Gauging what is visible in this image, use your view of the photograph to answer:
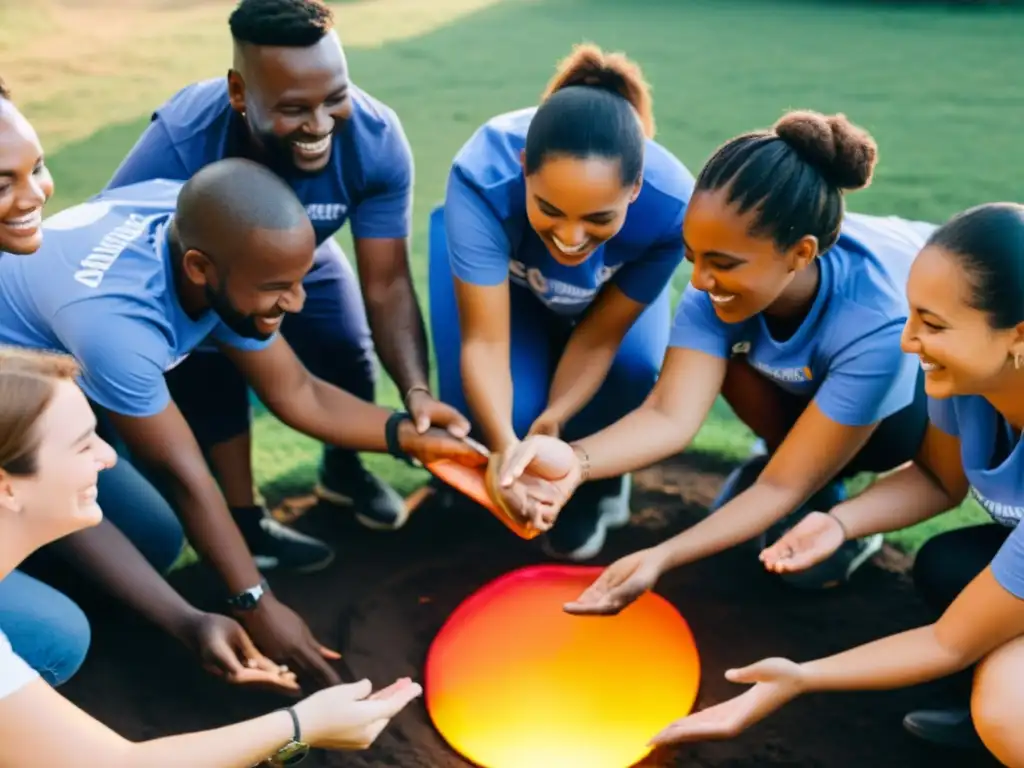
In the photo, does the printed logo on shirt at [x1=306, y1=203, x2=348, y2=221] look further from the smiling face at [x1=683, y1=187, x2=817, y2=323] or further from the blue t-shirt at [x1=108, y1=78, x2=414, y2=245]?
the smiling face at [x1=683, y1=187, x2=817, y2=323]

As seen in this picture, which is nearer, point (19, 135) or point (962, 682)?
point (19, 135)

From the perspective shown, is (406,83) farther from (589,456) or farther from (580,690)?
(580,690)

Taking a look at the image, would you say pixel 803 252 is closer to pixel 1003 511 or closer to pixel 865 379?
pixel 865 379

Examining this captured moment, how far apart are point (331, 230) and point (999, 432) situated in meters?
1.40

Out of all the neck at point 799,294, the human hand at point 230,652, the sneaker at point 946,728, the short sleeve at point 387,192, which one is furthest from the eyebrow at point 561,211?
the sneaker at point 946,728

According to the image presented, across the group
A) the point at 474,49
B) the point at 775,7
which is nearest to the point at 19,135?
the point at 474,49

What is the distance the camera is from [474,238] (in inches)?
81.4

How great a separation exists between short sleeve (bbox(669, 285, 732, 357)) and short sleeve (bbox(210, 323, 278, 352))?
0.81m

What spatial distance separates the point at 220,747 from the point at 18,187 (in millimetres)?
984

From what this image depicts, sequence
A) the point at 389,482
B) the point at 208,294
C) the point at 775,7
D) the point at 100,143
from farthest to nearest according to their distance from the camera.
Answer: the point at 775,7
the point at 100,143
the point at 389,482
the point at 208,294

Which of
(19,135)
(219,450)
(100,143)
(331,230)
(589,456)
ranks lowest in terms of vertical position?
(100,143)

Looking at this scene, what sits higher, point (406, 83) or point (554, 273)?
→ point (554, 273)

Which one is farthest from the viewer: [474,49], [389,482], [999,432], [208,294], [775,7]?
[775,7]

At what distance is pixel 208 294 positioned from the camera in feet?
6.08
